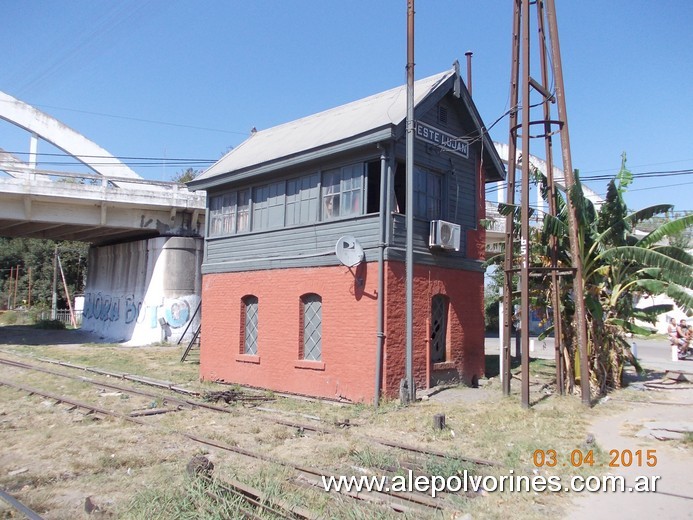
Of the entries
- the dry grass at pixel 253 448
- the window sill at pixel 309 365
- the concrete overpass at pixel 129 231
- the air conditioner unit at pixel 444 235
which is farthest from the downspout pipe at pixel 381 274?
the concrete overpass at pixel 129 231

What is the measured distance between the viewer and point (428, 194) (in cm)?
1371

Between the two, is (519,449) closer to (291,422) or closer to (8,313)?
(291,422)

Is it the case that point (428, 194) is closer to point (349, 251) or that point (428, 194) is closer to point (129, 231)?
point (349, 251)

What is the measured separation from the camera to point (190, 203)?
28141 mm

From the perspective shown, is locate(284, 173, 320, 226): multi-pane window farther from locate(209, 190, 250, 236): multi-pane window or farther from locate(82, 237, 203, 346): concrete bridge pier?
locate(82, 237, 203, 346): concrete bridge pier

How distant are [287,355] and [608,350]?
296 inches

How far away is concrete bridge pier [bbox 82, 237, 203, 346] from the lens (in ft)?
91.2

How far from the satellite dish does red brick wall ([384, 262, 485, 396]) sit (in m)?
0.73

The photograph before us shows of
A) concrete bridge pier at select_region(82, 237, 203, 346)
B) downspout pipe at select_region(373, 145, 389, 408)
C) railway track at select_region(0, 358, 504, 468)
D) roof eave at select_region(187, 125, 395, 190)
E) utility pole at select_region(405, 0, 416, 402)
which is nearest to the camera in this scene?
railway track at select_region(0, 358, 504, 468)

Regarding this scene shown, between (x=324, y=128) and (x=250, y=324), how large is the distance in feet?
18.6

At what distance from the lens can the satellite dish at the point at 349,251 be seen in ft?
39.9

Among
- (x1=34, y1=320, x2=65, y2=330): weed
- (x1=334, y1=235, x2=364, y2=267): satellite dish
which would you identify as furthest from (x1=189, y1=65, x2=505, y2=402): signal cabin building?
(x1=34, y1=320, x2=65, y2=330): weed

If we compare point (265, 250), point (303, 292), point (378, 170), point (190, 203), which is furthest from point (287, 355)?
point (190, 203)
